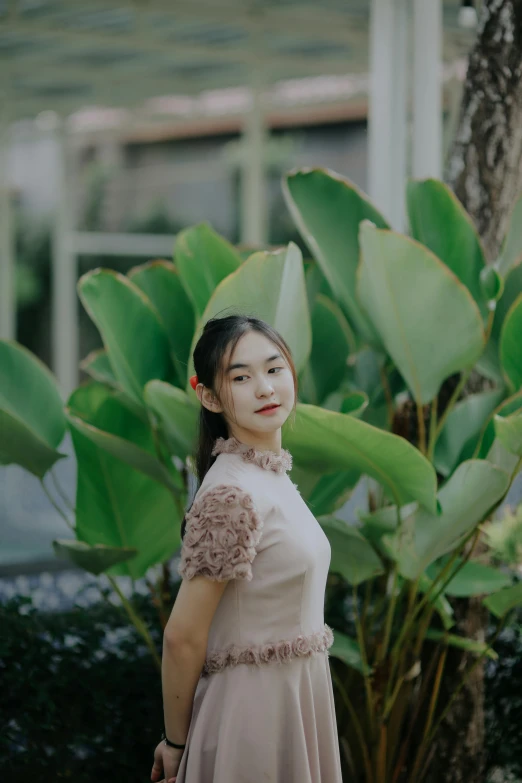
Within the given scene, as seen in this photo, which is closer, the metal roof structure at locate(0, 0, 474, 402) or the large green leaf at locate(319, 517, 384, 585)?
the large green leaf at locate(319, 517, 384, 585)

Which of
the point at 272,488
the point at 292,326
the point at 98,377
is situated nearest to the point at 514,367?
the point at 292,326

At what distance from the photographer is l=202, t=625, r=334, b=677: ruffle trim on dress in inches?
50.3

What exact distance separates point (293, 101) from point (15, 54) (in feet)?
4.79

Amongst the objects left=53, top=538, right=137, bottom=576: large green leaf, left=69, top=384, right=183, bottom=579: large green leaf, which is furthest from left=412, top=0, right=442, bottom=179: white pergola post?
left=53, top=538, right=137, bottom=576: large green leaf

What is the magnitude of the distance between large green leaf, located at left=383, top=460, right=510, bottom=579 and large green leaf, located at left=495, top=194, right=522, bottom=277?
0.45 metres

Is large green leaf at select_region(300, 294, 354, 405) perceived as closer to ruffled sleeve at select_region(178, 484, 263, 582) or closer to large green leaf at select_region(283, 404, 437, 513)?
large green leaf at select_region(283, 404, 437, 513)

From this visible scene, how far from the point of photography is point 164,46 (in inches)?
189

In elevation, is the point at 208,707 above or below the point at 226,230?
below

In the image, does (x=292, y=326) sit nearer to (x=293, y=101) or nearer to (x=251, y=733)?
(x=251, y=733)

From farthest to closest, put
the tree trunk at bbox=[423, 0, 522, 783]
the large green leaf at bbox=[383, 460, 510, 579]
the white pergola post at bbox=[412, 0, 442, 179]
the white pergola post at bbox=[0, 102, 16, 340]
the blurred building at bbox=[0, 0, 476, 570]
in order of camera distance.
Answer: the white pergola post at bbox=[0, 102, 16, 340], the blurred building at bbox=[0, 0, 476, 570], the white pergola post at bbox=[412, 0, 442, 179], the tree trunk at bbox=[423, 0, 522, 783], the large green leaf at bbox=[383, 460, 510, 579]

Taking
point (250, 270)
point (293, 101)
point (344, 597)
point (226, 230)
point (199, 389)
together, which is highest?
point (293, 101)

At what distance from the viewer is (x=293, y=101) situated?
17.8 feet

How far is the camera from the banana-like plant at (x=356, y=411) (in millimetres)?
1663

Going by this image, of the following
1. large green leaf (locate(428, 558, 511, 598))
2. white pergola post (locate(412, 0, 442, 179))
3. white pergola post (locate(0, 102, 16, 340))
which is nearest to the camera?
large green leaf (locate(428, 558, 511, 598))
